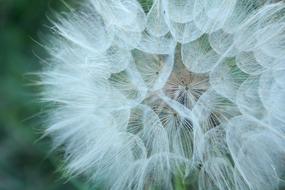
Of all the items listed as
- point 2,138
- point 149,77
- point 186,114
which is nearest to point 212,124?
point 186,114

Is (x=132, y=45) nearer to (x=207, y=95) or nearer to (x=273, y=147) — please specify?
(x=207, y=95)

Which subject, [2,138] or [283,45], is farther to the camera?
[2,138]

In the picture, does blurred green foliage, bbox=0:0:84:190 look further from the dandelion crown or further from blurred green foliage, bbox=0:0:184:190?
the dandelion crown

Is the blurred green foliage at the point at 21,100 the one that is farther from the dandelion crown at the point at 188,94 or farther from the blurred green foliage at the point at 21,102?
the dandelion crown at the point at 188,94

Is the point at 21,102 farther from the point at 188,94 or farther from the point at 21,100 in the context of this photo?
the point at 188,94

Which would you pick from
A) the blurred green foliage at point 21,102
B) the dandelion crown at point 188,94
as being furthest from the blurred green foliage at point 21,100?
the dandelion crown at point 188,94

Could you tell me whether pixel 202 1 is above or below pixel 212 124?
above

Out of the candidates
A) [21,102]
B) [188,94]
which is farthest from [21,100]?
[188,94]
